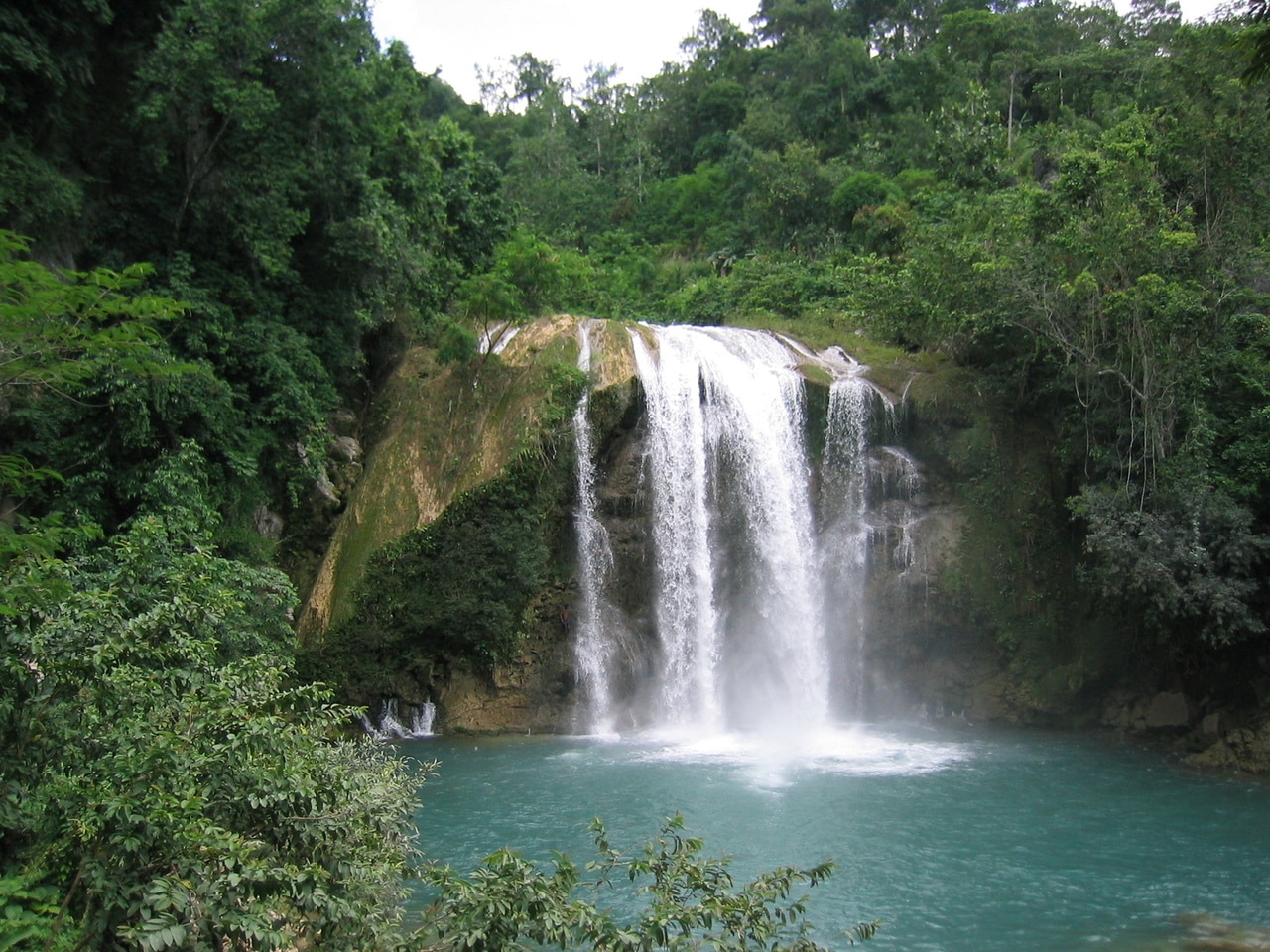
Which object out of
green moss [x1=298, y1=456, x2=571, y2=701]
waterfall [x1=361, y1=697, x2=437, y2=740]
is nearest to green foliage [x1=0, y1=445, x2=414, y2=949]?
green moss [x1=298, y1=456, x2=571, y2=701]

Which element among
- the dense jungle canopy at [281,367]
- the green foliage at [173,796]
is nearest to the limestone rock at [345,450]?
the dense jungle canopy at [281,367]

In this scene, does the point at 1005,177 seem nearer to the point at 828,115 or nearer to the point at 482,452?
the point at 828,115

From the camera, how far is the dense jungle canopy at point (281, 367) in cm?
585

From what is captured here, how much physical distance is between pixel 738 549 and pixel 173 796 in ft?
46.1

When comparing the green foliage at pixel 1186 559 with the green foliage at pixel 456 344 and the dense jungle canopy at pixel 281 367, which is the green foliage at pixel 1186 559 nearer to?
the dense jungle canopy at pixel 281 367

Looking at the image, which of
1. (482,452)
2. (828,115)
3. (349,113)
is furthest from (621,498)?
(828,115)

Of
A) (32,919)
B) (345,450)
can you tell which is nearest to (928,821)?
(32,919)

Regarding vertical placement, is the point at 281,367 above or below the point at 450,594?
above

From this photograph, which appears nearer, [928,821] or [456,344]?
[928,821]

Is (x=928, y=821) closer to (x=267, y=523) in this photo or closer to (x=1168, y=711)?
(x=1168, y=711)

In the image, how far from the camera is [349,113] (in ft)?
55.6

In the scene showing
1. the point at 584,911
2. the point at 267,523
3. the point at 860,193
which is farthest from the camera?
the point at 860,193

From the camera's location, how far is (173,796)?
5395 millimetres

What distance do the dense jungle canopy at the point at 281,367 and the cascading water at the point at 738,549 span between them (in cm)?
313
